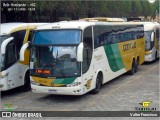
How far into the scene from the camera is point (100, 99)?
13.1 metres

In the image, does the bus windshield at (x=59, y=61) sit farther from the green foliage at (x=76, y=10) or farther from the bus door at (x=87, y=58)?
the green foliage at (x=76, y=10)

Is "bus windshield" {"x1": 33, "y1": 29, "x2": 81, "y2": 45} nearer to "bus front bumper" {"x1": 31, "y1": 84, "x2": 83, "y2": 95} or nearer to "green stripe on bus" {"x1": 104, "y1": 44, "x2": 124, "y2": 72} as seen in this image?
"bus front bumper" {"x1": 31, "y1": 84, "x2": 83, "y2": 95}

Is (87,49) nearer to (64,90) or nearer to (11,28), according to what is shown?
(64,90)

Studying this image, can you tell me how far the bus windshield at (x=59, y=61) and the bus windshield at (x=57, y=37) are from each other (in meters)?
0.19

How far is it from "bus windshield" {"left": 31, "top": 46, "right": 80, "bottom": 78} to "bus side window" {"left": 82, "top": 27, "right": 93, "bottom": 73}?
49cm

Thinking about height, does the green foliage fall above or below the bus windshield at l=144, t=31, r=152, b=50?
above

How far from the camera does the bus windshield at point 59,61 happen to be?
12.1 meters

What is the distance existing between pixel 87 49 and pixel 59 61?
130 centimetres

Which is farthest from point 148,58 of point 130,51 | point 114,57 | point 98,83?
point 98,83

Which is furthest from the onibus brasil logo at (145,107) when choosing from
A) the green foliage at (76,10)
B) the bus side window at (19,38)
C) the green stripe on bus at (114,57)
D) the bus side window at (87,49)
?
the green foliage at (76,10)

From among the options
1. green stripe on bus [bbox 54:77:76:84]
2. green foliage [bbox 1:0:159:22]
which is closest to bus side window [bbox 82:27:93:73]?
green stripe on bus [bbox 54:77:76:84]

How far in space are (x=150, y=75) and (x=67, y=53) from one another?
7.66 metres

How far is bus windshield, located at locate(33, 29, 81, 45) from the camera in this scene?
1232 centimetres

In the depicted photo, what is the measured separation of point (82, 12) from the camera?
1342 inches
